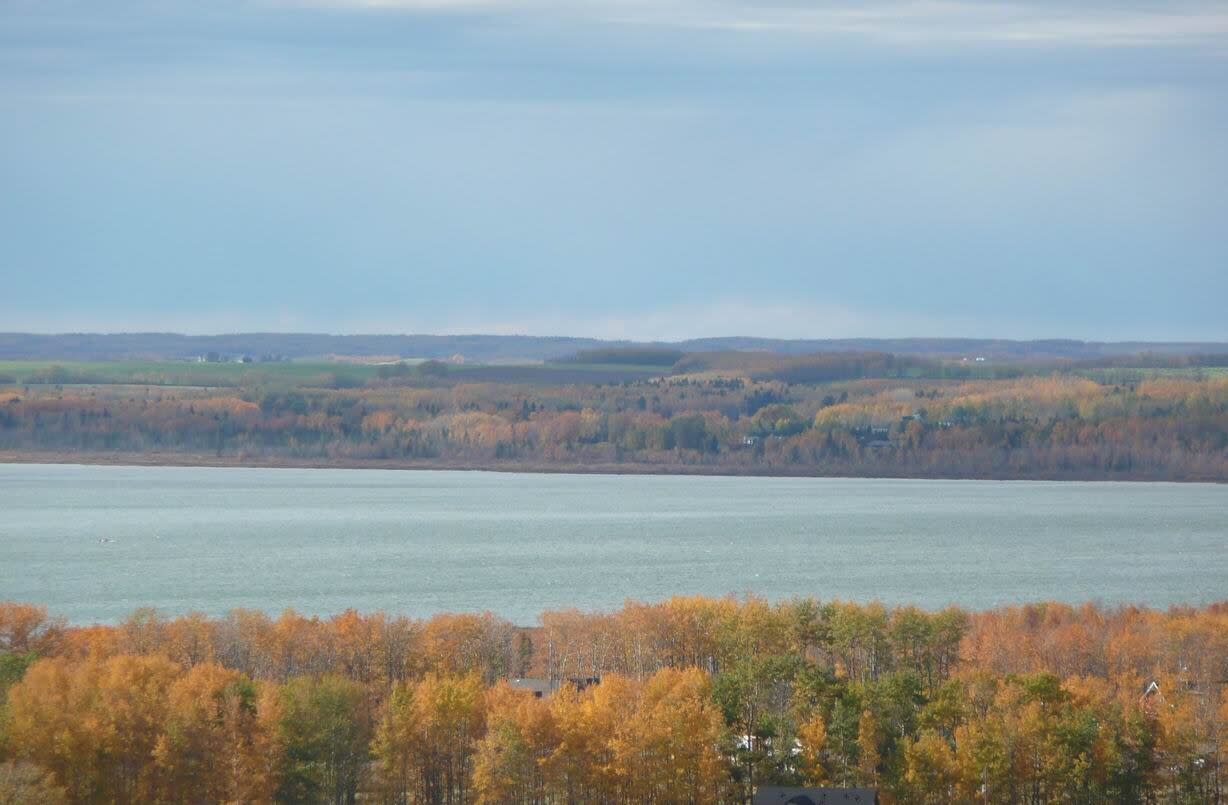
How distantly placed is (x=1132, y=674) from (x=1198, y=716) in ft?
14.1

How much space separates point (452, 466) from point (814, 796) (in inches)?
4402

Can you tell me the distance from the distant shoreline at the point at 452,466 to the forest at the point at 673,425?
195 millimetres

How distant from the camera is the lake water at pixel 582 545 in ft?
205

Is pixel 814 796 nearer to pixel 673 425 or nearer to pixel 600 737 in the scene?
pixel 600 737

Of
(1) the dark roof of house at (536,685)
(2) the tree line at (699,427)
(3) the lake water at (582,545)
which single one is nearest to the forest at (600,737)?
(1) the dark roof of house at (536,685)

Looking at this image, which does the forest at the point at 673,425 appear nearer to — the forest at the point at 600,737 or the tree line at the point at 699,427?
the tree line at the point at 699,427

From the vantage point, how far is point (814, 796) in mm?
30875

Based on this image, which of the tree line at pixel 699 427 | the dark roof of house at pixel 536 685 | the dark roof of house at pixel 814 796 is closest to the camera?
the dark roof of house at pixel 814 796

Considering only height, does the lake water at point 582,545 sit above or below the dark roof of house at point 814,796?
below

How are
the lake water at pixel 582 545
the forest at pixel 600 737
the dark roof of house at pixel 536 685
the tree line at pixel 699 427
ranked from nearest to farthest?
the forest at pixel 600 737 → the dark roof of house at pixel 536 685 → the lake water at pixel 582 545 → the tree line at pixel 699 427

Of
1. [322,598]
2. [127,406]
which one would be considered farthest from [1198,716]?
[127,406]

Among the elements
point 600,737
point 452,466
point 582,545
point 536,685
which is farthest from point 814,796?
point 452,466

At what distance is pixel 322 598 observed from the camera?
199 ft

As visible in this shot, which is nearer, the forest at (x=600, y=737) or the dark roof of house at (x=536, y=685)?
the forest at (x=600, y=737)
